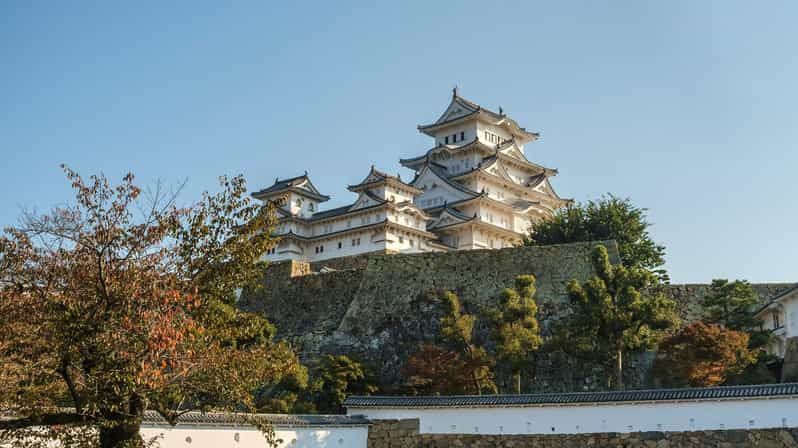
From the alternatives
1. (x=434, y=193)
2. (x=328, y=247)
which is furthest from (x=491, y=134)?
(x=328, y=247)

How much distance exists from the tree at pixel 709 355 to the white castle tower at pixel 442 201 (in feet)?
62.5

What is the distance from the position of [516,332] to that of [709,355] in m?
4.15

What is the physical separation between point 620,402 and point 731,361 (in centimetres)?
369

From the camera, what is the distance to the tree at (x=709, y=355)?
1805 cm

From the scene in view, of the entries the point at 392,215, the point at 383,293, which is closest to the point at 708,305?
the point at 383,293

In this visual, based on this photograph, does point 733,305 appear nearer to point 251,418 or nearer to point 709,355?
point 709,355

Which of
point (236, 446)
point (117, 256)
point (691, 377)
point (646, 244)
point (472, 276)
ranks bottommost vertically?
point (236, 446)

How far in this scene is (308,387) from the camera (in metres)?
21.0

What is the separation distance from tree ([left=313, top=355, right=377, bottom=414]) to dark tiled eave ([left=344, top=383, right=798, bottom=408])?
2.77 m

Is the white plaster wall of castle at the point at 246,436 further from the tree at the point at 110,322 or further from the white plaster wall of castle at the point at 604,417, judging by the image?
the tree at the point at 110,322

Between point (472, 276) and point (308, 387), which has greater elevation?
point (472, 276)

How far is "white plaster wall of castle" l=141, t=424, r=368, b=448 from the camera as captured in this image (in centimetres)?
1448

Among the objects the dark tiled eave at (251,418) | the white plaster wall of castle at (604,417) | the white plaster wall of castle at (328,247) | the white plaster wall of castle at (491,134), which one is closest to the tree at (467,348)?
the white plaster wall of castle at (604,417)

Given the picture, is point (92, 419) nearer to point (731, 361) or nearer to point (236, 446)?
point (236, 446)
